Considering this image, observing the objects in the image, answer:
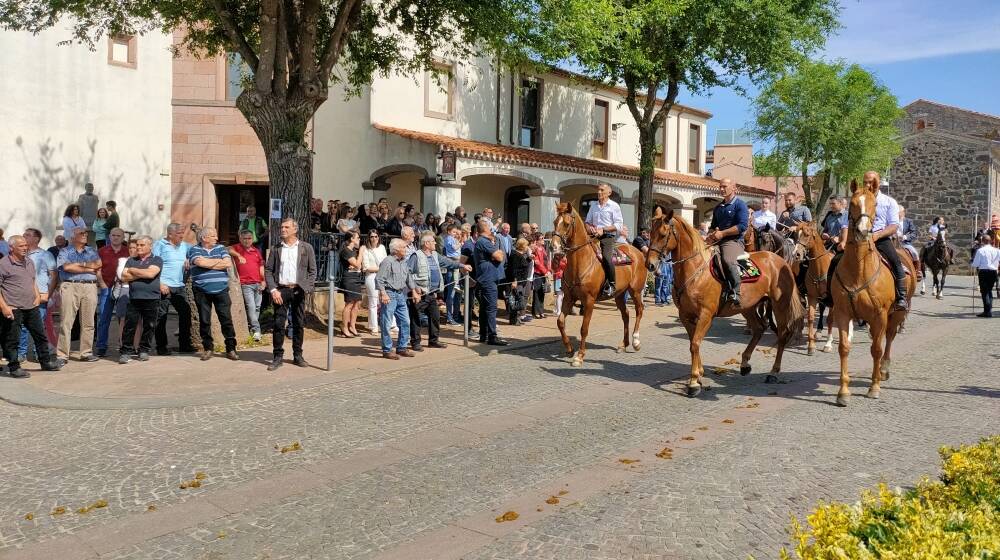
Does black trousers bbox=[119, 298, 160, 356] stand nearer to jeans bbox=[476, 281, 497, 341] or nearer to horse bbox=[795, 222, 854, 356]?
jeans bbox=[476, 281, 497, 341]

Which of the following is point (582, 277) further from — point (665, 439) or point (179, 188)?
point (179, 188)

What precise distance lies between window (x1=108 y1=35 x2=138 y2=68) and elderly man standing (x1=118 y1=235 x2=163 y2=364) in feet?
38.3

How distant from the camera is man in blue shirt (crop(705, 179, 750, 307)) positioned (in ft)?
31.7

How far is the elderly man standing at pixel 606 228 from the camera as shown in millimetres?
11859

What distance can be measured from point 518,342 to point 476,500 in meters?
7.59

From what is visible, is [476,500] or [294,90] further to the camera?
[294,90]

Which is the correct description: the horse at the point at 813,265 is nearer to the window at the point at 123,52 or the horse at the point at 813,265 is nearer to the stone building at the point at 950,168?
the window at the point at 123,52

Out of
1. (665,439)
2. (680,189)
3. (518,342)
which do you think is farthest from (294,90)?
(680,189)

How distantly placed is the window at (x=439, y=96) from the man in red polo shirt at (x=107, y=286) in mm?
13117

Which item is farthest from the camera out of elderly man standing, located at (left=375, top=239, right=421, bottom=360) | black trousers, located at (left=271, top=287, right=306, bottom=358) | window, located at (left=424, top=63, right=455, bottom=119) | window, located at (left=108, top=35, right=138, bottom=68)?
window, located at (left=424, top=63, right=455, bottom=119)

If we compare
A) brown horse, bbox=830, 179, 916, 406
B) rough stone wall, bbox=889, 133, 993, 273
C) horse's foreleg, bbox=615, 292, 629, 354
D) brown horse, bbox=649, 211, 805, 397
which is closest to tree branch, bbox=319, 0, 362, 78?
horse's foreleg, bbox=615, 292, 629, 354

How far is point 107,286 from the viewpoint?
11508 millimetres

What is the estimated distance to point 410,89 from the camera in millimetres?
23000

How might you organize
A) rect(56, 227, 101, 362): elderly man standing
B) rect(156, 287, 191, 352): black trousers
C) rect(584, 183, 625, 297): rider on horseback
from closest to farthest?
rect(56, 227, 101, 362): elderly man standing, rect(156, 287, 191, 352): black trousers, rect(584, 183, 625, 297): rider on horseback
